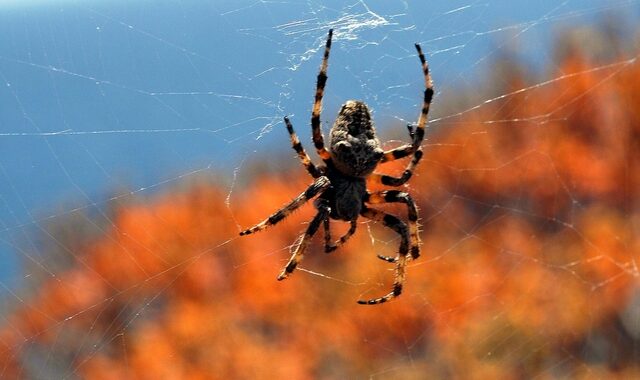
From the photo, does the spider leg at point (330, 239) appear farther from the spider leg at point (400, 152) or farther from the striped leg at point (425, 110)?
the striped leg at point (425, 110)

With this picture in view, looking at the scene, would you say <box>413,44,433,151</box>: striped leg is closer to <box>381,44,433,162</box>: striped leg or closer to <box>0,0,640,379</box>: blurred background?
<box>381,44,433,162</box>: striped leg

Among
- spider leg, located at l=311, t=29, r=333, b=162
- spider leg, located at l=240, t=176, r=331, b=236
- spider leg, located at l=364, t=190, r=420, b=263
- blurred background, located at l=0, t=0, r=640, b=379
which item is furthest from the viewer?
spider leg, located at l=364, t=190, r=420, b=263

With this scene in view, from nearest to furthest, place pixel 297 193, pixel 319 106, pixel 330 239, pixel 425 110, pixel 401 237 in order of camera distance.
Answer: pixel 319 106 → pixel 425 110 → pixel 330 239 → pixel 401 237 → pixel 297 193

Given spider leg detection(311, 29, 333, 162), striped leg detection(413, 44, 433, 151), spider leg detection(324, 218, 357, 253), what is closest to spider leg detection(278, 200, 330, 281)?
spider leg detection(324, 218, 357, 253)

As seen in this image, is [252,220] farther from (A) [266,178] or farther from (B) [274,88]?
(B) [274,88]

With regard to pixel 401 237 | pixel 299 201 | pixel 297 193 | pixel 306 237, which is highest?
pixel 299 201

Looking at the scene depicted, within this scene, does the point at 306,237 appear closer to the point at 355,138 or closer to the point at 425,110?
the point at 355,138

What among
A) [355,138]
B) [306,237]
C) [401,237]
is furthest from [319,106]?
[401,237]
